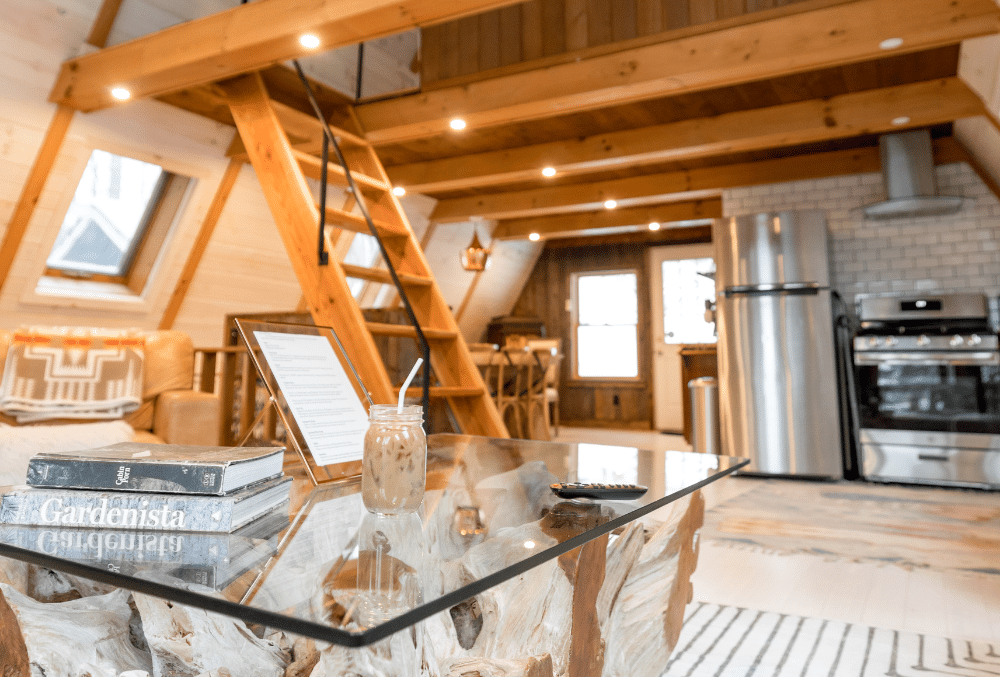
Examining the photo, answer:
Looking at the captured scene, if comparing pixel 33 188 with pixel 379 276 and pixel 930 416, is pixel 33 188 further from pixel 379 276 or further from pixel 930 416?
pixel 930 416

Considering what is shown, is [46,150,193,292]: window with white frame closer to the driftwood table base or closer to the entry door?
the driftwood table base

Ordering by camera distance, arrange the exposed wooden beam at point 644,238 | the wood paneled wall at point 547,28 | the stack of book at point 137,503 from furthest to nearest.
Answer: the exposed wooden beam at point 644,238 < the wood paneled wall at point 547,28 < the stack of book at point 137,503

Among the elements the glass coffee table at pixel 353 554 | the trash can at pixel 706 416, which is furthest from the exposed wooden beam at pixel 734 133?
the glass coffee table at pixel 353 554

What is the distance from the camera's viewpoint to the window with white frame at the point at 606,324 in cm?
826

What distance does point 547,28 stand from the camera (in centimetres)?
345

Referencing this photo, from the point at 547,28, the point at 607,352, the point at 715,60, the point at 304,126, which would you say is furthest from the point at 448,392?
the point at 607,352

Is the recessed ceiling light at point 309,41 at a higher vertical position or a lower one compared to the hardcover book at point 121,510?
higher

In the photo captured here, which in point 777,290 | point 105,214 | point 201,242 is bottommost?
point 777,290

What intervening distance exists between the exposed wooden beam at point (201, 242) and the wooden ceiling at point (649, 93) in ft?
1.41

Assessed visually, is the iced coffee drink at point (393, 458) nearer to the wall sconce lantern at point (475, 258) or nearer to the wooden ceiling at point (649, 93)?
the wooden ceiling at point (649, 93)

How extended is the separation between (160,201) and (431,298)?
2.48 meters

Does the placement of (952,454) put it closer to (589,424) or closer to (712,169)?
(712,169)

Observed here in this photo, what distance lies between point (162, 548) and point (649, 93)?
122 inches

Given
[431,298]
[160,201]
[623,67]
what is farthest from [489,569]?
[160,201]
